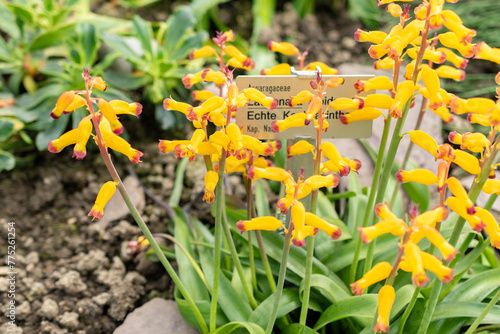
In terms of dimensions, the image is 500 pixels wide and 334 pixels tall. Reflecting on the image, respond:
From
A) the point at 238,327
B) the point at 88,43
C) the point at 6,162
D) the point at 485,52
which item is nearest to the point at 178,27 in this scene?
the point at 88,43

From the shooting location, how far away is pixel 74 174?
12.0 ft

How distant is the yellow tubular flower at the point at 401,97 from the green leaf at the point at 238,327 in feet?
3.38

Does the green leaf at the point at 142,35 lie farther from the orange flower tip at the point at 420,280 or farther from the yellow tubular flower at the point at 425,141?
the orange flower tip at the point at 420,280

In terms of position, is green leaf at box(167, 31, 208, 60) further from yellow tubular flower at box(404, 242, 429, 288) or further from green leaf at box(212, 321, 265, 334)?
yellow tubular flower at box(404, 242, 429, 288)

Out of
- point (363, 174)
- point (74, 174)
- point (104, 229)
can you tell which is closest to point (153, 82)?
point (74, 174)

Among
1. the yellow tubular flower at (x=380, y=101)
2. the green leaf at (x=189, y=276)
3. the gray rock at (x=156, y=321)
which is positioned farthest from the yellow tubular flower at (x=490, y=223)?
the gray rock at (x=156, y=321)

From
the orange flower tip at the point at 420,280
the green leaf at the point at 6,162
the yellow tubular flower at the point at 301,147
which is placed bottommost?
the green leaf at the point at 6,162

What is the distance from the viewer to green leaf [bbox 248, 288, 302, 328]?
2.13m

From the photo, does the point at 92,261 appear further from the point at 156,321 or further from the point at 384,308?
the point at 384,308

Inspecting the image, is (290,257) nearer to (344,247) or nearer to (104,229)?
(344,247)

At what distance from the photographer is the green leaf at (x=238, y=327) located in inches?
75.9

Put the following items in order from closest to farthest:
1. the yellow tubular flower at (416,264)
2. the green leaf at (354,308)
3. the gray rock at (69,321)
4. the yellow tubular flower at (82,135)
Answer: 1. the yellow tubular flower at (416,264)
2. the yellow tubular flower at (82,135)
3. the green leaf at (354,308)
4. the gray rock at (69,321)

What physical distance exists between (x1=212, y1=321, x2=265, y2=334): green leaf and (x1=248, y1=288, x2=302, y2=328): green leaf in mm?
86

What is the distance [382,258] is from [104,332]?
160 cm
